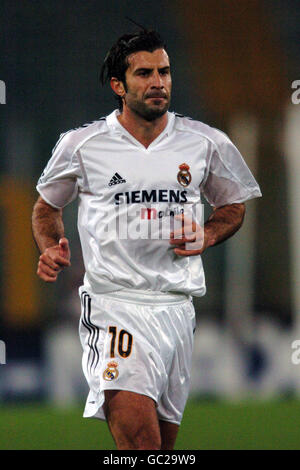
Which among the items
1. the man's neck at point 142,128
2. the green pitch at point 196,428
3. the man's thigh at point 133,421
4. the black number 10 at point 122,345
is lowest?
the green pitch at point 196,428

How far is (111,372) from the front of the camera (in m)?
4.22

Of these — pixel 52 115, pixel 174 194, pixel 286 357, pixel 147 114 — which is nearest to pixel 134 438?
pixel 174 194

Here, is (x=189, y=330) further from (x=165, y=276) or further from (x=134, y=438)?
(x=134, y=438)

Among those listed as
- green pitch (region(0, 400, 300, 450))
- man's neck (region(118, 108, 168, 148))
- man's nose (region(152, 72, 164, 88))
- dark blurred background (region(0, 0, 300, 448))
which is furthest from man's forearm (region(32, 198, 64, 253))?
dark blurred background (region(0, 0, 300, 448))

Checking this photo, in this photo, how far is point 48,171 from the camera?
4629mm

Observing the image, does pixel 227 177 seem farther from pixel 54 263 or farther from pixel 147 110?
pixel 54 263

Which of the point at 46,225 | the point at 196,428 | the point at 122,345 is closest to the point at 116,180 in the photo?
the point at 46,225

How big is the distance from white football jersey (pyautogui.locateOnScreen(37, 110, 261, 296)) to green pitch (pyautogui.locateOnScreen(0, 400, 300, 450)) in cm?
268

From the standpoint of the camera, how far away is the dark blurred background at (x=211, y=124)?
9211 millimetres

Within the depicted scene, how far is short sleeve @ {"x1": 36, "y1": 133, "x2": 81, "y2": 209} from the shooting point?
4551 mm

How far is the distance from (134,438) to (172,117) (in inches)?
65.1

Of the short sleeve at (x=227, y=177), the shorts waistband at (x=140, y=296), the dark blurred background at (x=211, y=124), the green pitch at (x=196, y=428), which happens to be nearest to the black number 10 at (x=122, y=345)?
the shorts waistband at (x=140, y=296)

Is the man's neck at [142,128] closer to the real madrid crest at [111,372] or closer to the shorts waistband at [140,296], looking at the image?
the shorts waistband at [140,296]

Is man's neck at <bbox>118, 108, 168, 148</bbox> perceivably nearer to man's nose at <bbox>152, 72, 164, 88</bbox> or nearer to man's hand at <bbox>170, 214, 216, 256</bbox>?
man's nose at <bbox>152, 72, 164, 88</bbox>
